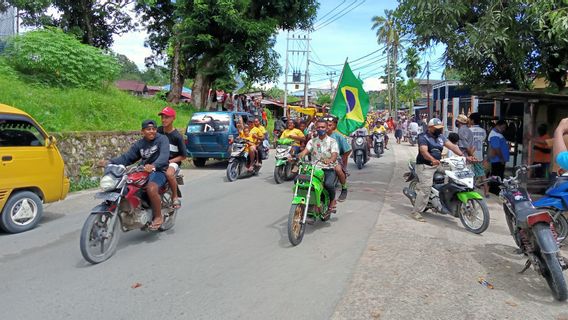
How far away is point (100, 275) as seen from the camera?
4.68 m

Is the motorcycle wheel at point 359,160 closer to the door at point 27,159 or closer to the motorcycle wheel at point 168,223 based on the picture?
the motorcycle wheel at point 168,223

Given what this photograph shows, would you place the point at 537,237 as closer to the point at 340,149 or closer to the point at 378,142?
the point at 340,149

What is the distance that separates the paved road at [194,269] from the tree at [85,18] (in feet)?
55.0

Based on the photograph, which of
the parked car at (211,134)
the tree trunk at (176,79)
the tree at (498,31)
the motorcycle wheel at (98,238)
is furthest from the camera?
the tree trunk at (176,79)

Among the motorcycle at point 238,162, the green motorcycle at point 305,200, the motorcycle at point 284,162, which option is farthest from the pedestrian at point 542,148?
the motorcycle at point 238,162

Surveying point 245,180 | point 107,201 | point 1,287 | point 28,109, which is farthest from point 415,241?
point 28,109

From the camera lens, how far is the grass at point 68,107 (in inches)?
435

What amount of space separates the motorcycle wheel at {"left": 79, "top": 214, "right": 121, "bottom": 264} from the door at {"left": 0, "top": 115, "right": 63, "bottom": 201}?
210cm

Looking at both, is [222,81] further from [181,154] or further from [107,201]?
[107,201]

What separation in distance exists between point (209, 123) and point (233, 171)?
297 centimetres

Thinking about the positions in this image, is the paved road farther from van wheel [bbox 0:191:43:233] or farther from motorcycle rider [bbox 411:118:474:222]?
motorcycle rider [bbox 411:118:474:222]

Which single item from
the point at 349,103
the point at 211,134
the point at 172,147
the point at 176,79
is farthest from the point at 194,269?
the point at 176,79

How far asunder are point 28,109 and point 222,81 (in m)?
12.4

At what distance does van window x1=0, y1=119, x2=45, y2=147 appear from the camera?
21.4 feet
